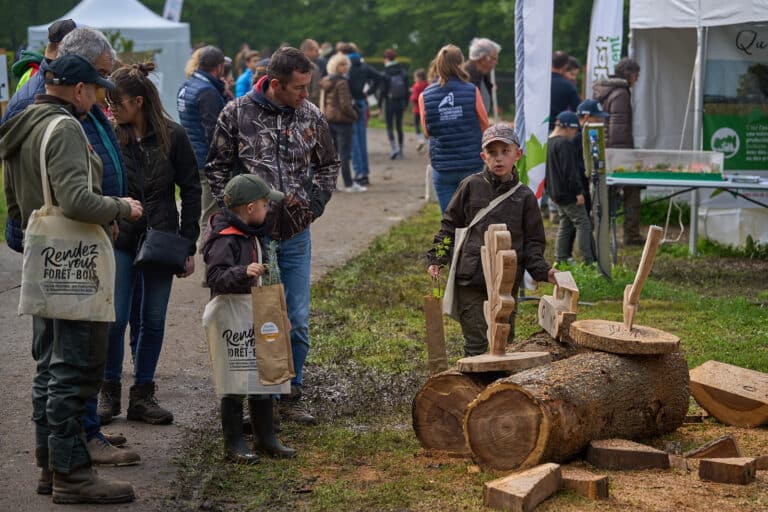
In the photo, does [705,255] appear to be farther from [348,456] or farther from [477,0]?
[477,0]

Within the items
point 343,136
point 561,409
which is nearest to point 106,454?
point 561,409

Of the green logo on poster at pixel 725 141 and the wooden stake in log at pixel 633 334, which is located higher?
the green logo on poster at pixel 725 141

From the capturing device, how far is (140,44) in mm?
23328

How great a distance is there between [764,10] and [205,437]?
783 cm

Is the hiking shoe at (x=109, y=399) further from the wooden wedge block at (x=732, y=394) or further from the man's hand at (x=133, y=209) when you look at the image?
the wooden wedge block at (x=732, y=394)

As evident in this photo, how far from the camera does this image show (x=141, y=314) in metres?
6.36

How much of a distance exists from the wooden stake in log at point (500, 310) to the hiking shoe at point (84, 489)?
5.90ft

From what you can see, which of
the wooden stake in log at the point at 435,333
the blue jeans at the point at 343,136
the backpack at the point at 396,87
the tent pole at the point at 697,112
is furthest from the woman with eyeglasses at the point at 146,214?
the backpack at the point at 396,87

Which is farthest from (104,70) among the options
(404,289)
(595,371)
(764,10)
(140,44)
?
(140,44)

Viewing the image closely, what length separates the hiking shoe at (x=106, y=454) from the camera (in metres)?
5.51

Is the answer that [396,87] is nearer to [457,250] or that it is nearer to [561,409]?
[457,250]

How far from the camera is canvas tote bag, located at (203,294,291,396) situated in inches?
213

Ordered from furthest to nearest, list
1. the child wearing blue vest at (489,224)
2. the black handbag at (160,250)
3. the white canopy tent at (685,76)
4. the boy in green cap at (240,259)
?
the white canopy tent at (685,76) → the child wearing blue vest at (489,224) → the black handbag at (160,250) → the boy in green cap at (240,259)

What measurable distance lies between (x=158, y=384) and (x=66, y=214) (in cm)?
271
